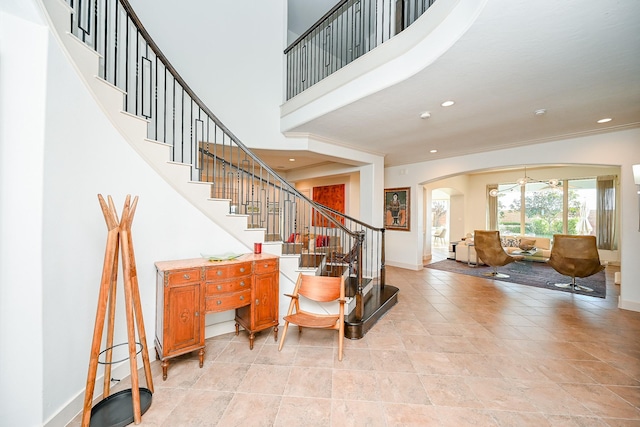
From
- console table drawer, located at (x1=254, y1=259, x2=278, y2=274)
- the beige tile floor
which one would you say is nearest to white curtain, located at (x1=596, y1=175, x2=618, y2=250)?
the beige tile floor

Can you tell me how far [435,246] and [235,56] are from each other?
1086 centimetres

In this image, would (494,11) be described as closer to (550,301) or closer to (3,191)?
(3,191)

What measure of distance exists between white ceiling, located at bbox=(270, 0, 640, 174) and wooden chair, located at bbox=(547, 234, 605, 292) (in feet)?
6.61

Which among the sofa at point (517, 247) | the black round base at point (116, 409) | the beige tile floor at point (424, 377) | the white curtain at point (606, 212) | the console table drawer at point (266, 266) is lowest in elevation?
the beige tile floor at point (424, 377)

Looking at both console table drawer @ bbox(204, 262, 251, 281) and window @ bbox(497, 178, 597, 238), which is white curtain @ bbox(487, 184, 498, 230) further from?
console table drawer @ bbox(204, 262, 251, 281)

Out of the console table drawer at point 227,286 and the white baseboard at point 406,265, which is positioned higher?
the console table drawer at point 227,286

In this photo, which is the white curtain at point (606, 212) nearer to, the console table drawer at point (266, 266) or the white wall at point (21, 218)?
the console table drawer at point (266, 266)

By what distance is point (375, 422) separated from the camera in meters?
1.71

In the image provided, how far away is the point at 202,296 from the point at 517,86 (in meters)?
3.93

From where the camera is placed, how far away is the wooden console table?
83.2 inches

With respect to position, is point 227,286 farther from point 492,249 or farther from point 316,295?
point 492,249

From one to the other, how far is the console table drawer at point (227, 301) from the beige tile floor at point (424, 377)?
545 mm

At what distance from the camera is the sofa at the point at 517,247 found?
289 inches

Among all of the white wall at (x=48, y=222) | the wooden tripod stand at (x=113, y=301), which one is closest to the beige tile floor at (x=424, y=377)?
the wooden tripod stand at (x=113, y=301)
